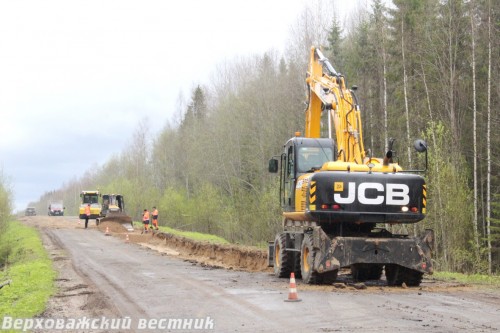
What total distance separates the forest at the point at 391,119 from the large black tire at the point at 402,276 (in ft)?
21.6

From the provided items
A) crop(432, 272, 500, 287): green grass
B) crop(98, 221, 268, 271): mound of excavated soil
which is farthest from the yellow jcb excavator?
crop(98, 221, 268, 271): mound of excavated soil

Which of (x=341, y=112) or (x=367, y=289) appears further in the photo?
(x=341, y=112)

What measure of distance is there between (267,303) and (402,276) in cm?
473

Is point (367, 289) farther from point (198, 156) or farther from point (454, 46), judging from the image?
point (198, 156)

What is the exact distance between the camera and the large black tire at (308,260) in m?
14.9

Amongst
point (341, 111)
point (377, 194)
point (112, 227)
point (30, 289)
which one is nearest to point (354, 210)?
point (377, 194)

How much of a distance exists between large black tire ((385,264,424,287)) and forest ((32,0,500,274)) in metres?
6.60

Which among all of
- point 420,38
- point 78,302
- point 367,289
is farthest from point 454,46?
point 78,302

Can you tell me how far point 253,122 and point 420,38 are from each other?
19.1 metres

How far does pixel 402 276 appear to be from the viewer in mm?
15375

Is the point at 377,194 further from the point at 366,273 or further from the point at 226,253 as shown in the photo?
the point at 226,253

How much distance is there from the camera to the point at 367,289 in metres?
14.5

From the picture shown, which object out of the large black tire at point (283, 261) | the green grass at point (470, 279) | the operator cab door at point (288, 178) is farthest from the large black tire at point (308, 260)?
the green grass at point (470, 279)

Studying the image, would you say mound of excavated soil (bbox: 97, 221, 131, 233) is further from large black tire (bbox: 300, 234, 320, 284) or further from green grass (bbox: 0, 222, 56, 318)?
large black tire (bbox: 300, 234, 320, 284)
